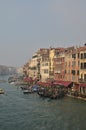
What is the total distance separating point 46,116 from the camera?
48.1 m

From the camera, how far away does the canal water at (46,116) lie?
4103 cm

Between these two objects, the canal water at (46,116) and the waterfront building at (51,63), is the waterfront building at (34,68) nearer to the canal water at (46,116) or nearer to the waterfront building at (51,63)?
the waterfront building at (51,63)

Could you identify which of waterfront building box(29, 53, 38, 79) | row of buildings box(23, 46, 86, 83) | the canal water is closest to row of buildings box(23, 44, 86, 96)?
row of buildings box(23, 46, 86, 83)

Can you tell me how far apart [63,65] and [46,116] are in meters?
37.1

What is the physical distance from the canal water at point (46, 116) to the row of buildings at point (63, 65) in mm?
11108

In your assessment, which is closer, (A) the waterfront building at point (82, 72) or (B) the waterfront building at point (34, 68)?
(A) the waterfront building at point (82, 72)

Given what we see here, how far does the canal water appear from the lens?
41.0 metres

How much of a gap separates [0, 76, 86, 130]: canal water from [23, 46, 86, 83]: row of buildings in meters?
11.1

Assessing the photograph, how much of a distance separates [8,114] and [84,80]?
24.6 meters

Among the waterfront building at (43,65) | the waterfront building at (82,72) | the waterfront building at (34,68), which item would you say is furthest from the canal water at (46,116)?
the waterfront building at (34,68)

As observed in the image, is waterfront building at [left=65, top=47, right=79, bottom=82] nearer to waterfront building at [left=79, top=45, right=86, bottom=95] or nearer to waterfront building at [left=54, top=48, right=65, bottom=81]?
waterfront building at [left=79, top=45, right=86, bottom=95]

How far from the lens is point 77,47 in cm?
7594

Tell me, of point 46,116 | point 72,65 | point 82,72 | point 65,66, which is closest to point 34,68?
point 65,66

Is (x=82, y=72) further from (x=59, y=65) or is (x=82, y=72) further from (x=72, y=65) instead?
(x=59, y=65)
